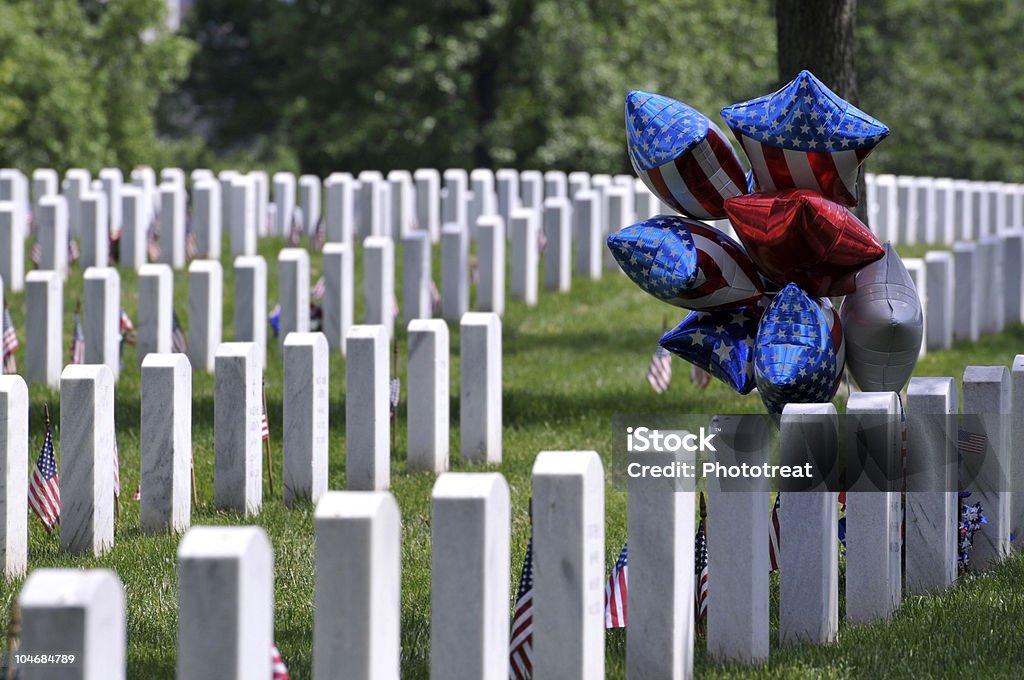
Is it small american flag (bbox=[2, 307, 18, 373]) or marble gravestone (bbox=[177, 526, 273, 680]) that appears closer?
marble gravestone (bbox=[177, 526, 273, 680])

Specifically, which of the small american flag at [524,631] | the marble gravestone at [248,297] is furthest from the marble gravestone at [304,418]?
the marble gravestone at [248,297]

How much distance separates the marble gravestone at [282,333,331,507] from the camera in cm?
648

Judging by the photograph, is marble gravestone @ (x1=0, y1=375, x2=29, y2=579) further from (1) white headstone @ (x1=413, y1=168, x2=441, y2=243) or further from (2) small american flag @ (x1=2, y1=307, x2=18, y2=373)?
(1) white headstone @ (x1=413, y1=168, x2=441, y2=243)

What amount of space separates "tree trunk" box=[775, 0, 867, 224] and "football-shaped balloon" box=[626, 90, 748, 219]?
11.8 ft

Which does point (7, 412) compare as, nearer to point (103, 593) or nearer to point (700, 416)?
point (103, 593)

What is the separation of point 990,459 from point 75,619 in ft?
11.6

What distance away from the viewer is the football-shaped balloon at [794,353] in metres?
4.87

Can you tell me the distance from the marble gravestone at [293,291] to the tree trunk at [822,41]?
3385mm

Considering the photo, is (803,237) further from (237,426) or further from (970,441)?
(237,426)

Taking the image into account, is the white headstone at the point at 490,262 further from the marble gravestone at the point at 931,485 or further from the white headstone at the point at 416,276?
the marble gravestone at the point at 931,485

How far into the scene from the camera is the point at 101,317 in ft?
30.2

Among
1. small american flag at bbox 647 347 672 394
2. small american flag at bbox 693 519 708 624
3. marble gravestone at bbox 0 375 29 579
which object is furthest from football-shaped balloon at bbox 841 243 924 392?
small american flag at bbox 647 347 672 394

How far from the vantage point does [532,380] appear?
9.48 m

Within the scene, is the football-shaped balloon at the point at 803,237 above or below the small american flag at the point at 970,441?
above
